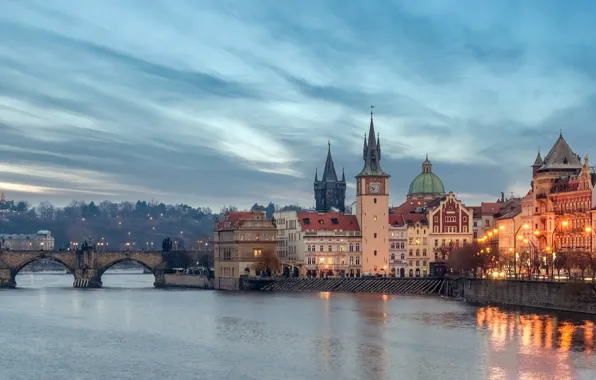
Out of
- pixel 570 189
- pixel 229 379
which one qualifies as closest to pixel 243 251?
pixel 570 189

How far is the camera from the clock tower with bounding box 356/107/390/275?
154500 millimetres

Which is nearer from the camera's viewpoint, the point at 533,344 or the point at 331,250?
the point at 533,344

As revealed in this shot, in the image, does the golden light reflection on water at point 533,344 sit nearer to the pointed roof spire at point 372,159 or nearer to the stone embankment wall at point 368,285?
the stone embankment wall at point 368,285

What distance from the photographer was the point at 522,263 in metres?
113

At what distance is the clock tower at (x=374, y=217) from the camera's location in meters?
154

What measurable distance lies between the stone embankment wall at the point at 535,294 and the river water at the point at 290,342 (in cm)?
267

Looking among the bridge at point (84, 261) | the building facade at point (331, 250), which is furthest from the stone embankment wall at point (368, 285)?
the bridge at point (84, 261)

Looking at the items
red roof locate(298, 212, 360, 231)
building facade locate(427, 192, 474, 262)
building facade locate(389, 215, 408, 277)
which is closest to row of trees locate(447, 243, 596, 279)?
building facade locate(427, 192, 474, 262)

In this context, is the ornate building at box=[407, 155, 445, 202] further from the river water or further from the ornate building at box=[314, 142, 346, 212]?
the river water

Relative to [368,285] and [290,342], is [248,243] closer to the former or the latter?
[368,285]

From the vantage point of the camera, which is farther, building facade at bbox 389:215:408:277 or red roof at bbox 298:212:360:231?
building facade at bbox 389:215:408:277

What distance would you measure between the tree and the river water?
123 feet

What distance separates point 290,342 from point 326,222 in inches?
3232

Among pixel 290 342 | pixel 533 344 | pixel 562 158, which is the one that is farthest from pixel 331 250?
pixel 533 344
